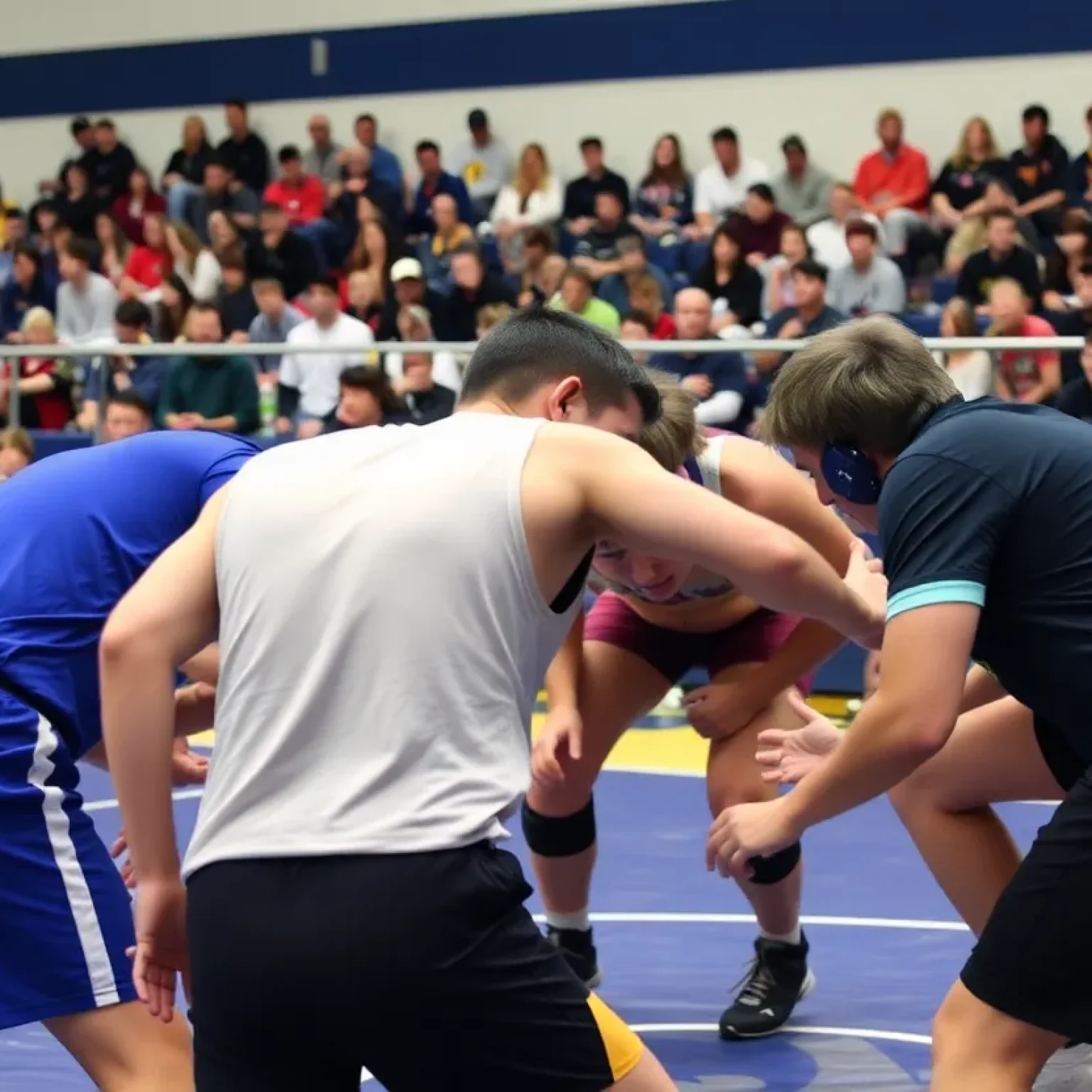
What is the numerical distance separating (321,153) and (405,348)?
8.72 metres

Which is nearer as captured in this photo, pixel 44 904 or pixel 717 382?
pixel 44 904

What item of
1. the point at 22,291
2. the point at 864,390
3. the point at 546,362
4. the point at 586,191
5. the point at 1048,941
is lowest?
the point at 22,291

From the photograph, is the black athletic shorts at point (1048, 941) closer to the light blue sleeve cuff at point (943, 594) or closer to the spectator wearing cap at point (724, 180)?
the light blue sleeve cuff at point (943, 594)

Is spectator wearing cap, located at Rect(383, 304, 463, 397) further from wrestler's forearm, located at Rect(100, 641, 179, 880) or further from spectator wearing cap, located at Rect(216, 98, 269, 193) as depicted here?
spectator wearing cap, located at Rect(216, 98, 269, 193)

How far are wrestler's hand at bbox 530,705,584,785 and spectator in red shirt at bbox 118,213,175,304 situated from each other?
12488 mm

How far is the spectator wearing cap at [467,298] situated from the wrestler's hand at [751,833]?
9.89m

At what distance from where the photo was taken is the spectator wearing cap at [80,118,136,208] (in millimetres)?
19047

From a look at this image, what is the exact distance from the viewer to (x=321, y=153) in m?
18.3

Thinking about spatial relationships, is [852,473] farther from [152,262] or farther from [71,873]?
[152,262]

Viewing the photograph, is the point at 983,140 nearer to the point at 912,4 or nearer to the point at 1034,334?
the point at 912,4

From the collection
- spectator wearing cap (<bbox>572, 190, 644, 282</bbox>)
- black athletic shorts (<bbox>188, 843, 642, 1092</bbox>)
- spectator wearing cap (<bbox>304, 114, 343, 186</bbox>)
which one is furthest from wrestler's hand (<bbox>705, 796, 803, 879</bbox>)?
spectator wearing cap (<bbox>304, 114, 343, 186</bbox>)

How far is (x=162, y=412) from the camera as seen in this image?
10711 mm

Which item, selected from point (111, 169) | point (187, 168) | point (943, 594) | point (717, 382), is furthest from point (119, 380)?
point (111, 169)

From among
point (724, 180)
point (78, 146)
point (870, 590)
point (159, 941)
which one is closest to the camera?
point (159, 941)
